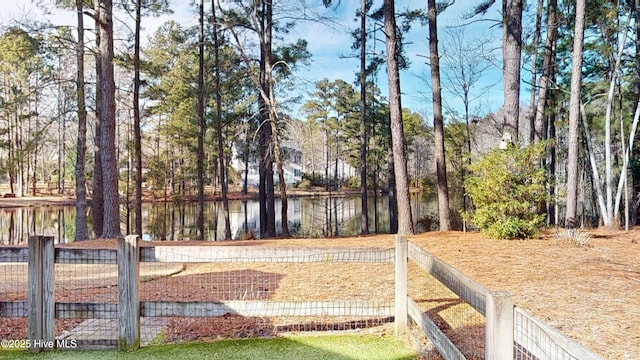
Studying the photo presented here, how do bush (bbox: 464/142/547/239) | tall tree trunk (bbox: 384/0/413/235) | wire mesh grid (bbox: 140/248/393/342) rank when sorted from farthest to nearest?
tall tree trunk (bbox: 384/0/413/235) → bush (bbox: 464/142/547/239) → wire mesh grid (bbox: 140/248/393/342)

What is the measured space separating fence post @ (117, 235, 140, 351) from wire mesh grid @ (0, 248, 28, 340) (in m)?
0.74

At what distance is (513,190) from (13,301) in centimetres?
797

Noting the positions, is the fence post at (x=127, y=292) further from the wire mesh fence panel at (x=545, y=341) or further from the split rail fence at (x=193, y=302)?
the wire mesh fence panel at (x=545, y=341)

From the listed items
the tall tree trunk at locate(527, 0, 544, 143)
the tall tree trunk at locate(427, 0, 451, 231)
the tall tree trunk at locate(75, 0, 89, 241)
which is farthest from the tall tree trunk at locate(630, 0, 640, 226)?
the tall tree trunk at locate(75, 0, 89, 241)

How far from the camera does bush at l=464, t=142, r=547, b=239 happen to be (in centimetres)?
779

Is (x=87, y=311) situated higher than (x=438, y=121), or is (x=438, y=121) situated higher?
(x=438, y=121)

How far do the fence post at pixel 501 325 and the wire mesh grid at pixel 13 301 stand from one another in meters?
3.30

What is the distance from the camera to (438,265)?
2.94m

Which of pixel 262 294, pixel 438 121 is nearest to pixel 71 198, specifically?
pixel 438 121

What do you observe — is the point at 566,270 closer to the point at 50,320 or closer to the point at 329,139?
the point at 50,320

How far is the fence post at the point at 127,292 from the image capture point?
301 centimetres

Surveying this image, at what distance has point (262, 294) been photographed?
15.7 ft

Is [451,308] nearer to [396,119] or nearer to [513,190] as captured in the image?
[513,190]

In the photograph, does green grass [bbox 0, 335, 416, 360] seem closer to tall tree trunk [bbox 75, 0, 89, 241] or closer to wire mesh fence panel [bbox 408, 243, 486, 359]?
wire mesh fence panel [bbox 408, 243, 486, 359]
